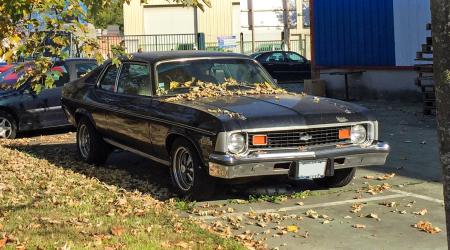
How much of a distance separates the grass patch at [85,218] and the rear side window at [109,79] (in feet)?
4.27

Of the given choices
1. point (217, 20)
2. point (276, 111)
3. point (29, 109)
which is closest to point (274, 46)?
point (217, 20)

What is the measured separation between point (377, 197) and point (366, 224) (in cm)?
106

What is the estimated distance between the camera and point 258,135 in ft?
20.1

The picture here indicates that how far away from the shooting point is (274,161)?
6.06m

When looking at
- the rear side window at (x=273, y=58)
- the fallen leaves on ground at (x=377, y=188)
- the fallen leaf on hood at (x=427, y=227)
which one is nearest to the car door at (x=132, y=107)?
the fallen leaves on ground at (x=377, y=188)

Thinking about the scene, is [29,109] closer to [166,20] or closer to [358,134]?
[358,134]

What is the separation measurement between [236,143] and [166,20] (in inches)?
1656

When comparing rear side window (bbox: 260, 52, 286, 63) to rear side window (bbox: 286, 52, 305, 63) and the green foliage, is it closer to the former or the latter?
rear side window (bbox: 286, 52, 305, 63)

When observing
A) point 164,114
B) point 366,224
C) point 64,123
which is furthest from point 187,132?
point 64,123

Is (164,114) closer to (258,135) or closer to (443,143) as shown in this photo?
(258,135)

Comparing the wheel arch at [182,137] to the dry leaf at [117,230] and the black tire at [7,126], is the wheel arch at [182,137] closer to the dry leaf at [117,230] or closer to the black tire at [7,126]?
the dry leaf at [117,230]

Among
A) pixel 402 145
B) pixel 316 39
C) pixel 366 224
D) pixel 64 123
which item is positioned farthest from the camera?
pixel 316 39

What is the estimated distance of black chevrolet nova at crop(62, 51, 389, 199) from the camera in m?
6.09

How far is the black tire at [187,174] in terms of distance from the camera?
6.42 meters
